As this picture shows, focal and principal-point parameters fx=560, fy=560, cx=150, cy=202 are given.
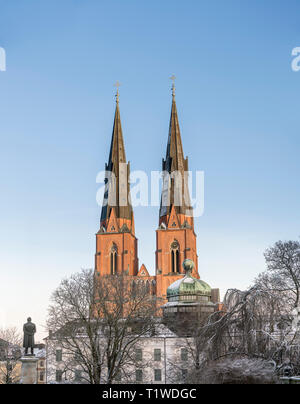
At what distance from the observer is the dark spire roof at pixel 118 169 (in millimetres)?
88875

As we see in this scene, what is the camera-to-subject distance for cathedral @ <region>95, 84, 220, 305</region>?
277 feet

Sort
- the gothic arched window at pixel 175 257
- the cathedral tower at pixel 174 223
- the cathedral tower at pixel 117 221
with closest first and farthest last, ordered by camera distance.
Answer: the cathedral tower at pixel 174 223 < the gothic arched window at pixel 175 257 < the cathedral tower at pixel 117 221

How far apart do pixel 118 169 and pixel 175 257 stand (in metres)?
17.0

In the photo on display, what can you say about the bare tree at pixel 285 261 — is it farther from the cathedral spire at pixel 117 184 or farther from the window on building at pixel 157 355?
the cathedral spire at pixel 117 184

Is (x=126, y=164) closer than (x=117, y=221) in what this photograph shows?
No

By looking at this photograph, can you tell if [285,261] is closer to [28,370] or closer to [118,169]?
[28,370]

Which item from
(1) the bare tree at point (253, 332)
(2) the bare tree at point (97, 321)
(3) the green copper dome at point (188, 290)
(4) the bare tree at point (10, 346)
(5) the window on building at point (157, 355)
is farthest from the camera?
(4) the bare tree at point (10, 346)

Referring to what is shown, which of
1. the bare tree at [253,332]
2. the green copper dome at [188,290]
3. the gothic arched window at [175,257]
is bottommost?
the bare tree at [253,332]

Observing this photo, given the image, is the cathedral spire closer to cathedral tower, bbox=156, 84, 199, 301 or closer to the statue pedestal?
cathedral tower, bbox=156, 84, 199, 301

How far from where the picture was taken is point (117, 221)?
8744 cm

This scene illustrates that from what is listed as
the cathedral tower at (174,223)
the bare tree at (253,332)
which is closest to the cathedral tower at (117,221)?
the cathedral tower at (174,223)

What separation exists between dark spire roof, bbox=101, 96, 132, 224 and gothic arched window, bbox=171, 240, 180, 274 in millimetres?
9075

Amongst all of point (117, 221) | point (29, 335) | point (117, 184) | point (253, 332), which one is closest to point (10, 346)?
point (117, 221)
